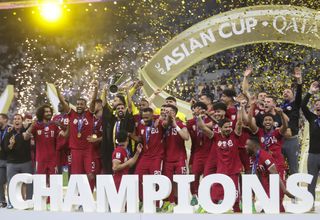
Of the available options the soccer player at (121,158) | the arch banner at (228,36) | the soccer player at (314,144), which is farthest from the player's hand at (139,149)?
the arch banner at (228,36)

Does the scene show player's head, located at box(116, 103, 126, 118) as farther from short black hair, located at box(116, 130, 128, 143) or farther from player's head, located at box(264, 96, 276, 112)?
player's head, located at box(264, 96, 276, 112)

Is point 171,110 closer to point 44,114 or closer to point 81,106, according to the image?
point 81,106

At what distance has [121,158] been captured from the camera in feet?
22.6

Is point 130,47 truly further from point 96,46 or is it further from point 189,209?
point 189,209

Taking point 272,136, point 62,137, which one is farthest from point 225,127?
point 62,137

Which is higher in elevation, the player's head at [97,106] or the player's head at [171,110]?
the player's head at [97,106]

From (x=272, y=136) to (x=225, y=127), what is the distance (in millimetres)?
608

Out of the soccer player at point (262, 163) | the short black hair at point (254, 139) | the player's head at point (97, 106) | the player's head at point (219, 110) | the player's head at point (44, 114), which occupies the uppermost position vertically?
the player's head at point (97, 106)

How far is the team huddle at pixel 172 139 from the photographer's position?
676cm

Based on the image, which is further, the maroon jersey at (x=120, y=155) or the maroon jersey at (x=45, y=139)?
the maroon jersey at (x=45, y=139)

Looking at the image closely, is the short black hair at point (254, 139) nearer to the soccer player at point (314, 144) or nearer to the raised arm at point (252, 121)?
the raised arm at point (252, 121)

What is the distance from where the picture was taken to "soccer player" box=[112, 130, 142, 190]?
22.6 ft

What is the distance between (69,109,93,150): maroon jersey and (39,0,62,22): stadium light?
2.82 meters

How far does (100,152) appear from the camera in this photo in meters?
7.75
